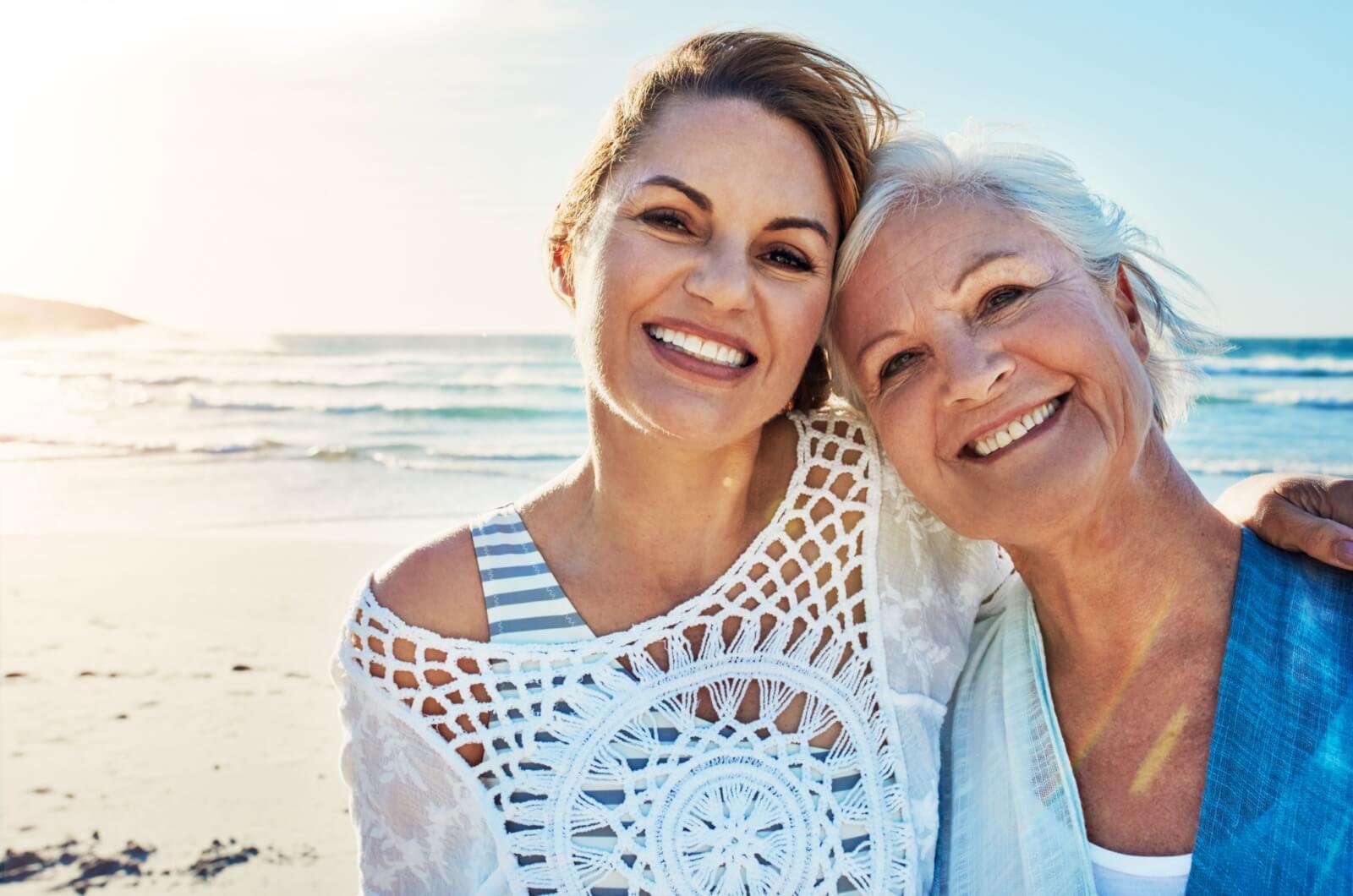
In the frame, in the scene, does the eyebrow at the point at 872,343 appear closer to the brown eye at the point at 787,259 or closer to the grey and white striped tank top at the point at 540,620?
the brown eye at the point at 787,259

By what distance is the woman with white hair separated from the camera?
217cm

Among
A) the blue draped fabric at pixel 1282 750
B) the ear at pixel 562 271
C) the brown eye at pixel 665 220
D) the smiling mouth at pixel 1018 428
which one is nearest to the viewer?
the blue draped fabric at pixel 1282 750

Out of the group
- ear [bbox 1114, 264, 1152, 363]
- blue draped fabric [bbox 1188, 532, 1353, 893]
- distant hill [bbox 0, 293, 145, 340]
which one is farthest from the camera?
distant hill [bbox 0, 293, 145, 340]

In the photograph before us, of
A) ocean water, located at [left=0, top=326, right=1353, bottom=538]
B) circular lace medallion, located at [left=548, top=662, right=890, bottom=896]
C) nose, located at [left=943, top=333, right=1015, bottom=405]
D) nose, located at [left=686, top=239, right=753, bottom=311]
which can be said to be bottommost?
ocean water, located at [left=0, top=326, right=1353, bottom=538]

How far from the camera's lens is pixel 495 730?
2.33 m

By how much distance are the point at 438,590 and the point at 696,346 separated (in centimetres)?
80

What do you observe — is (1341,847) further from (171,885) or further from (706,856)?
(171,885)

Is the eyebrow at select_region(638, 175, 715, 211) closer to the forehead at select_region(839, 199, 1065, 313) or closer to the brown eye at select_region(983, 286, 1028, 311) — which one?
the forehead at select_region(839, 199, 1065, 313)

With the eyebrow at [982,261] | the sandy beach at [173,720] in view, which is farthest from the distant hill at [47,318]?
the eyebrow at [982,261]

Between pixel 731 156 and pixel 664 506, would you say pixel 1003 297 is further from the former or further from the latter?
pixel 664 506

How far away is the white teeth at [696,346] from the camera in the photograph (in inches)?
92.7

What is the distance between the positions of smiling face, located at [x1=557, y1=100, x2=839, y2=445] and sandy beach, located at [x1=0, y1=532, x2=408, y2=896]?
288cm

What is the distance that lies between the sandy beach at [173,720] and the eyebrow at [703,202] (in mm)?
3162

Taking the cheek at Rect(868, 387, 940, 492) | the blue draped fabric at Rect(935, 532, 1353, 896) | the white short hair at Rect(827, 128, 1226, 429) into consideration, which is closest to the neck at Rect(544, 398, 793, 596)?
the cheek at Rect(868, 387, 940, 492)
